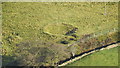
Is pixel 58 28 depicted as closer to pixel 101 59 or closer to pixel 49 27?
pixel 49 27

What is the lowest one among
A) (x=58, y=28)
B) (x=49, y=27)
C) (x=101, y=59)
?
(x=101, y=59)

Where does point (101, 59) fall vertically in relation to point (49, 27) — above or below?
below

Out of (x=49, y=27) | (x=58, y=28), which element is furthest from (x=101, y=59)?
(x=49, y=27)

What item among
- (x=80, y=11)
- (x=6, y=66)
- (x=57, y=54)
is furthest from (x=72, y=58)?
(x=80, y=11)

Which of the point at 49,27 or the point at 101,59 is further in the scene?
the point at 49,27

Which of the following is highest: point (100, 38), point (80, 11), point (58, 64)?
point (80, 11)

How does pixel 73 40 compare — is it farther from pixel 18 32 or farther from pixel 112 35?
pixel 18 32
